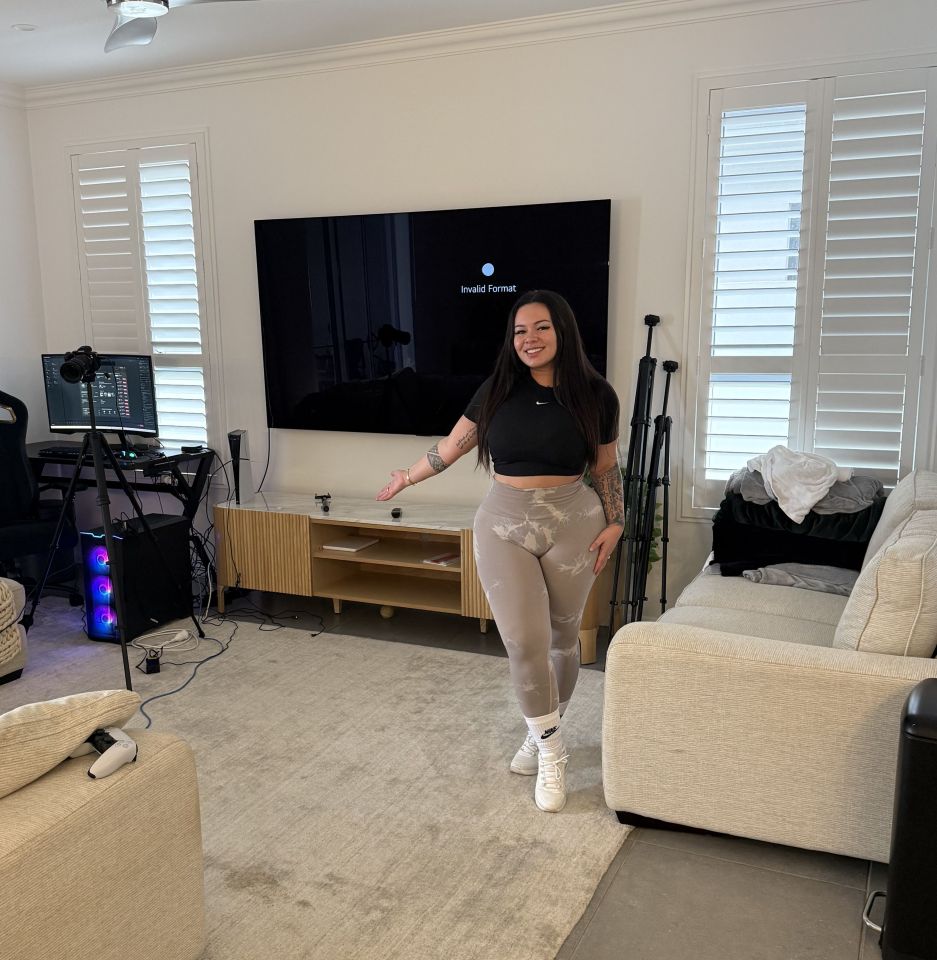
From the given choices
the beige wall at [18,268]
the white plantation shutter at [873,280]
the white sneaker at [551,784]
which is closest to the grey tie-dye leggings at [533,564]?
the white sneaker at [551,784]

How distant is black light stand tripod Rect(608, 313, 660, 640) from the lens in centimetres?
369

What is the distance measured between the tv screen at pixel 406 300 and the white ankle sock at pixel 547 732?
5.79 feet

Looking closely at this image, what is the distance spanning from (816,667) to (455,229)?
2.59 metres

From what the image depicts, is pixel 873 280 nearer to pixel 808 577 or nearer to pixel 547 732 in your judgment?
pixel 808 577

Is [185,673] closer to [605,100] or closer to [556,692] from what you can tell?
[556,692]

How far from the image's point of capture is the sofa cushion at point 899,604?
2148 mm

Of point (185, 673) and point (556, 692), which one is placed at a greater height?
point (556, 692)

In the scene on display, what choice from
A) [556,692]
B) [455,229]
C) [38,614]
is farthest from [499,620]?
[38,614]

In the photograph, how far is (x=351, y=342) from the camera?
170 inches

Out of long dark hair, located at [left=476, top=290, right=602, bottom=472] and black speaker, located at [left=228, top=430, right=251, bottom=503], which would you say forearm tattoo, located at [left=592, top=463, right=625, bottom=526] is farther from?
black speaker, located at [left=228, top=430, right=251, bottom=503]

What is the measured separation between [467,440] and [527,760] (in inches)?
39.9

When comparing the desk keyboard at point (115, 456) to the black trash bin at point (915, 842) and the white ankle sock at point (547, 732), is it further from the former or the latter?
the black trash bin at point (915, 842)

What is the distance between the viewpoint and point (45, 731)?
161 centimetres

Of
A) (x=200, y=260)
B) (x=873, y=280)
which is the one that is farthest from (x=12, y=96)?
(x=873, y=280)
